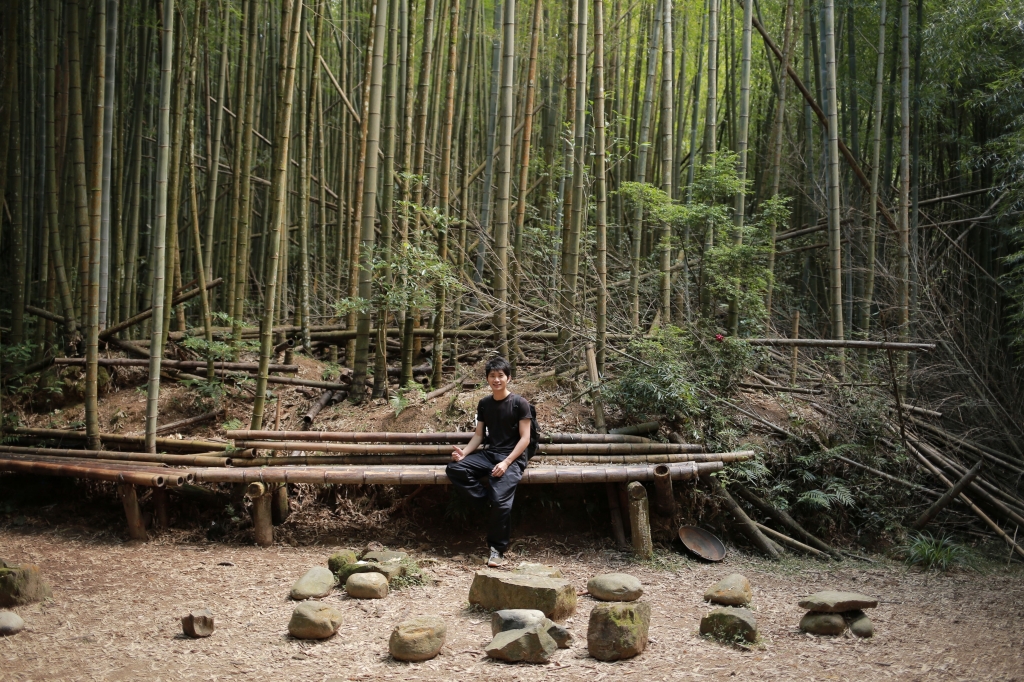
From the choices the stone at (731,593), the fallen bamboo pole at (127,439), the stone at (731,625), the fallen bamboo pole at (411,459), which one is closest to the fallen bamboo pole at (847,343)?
the fallen bamboo pole at (411,459)

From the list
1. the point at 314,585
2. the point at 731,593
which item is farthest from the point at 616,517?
the point at 314,585

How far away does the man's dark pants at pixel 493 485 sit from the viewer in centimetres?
387

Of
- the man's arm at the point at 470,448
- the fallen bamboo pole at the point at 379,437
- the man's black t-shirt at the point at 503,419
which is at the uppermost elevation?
the man's black t-shirt at the point at 503,419

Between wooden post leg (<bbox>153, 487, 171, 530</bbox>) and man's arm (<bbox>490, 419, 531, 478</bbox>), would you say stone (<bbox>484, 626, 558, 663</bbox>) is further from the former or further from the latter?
wooden post leg (<bbox>153, 487, 171, 530</bbox>)

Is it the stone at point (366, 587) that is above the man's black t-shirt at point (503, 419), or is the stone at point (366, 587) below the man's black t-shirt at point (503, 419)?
below

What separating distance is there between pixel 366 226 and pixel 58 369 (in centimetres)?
248

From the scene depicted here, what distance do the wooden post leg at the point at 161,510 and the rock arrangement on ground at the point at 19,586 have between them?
105 centimetres

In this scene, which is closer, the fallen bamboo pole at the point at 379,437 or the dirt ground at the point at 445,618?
the dirt ground at the point at 445,618

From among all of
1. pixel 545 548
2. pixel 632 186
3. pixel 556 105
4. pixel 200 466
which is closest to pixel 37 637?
pixel 200 466

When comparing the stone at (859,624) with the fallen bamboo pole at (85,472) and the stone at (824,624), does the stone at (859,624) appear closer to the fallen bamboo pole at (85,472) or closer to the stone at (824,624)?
the stone at (824,624)

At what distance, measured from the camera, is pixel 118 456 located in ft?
15.1

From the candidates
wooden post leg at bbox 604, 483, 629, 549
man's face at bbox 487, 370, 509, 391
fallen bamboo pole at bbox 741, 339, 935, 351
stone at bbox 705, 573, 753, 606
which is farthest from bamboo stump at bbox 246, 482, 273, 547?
fallen bamboo pole at bbox 741, 339, 935, 351

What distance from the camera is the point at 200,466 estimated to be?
4.41 m

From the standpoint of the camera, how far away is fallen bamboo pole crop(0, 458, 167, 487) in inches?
159
